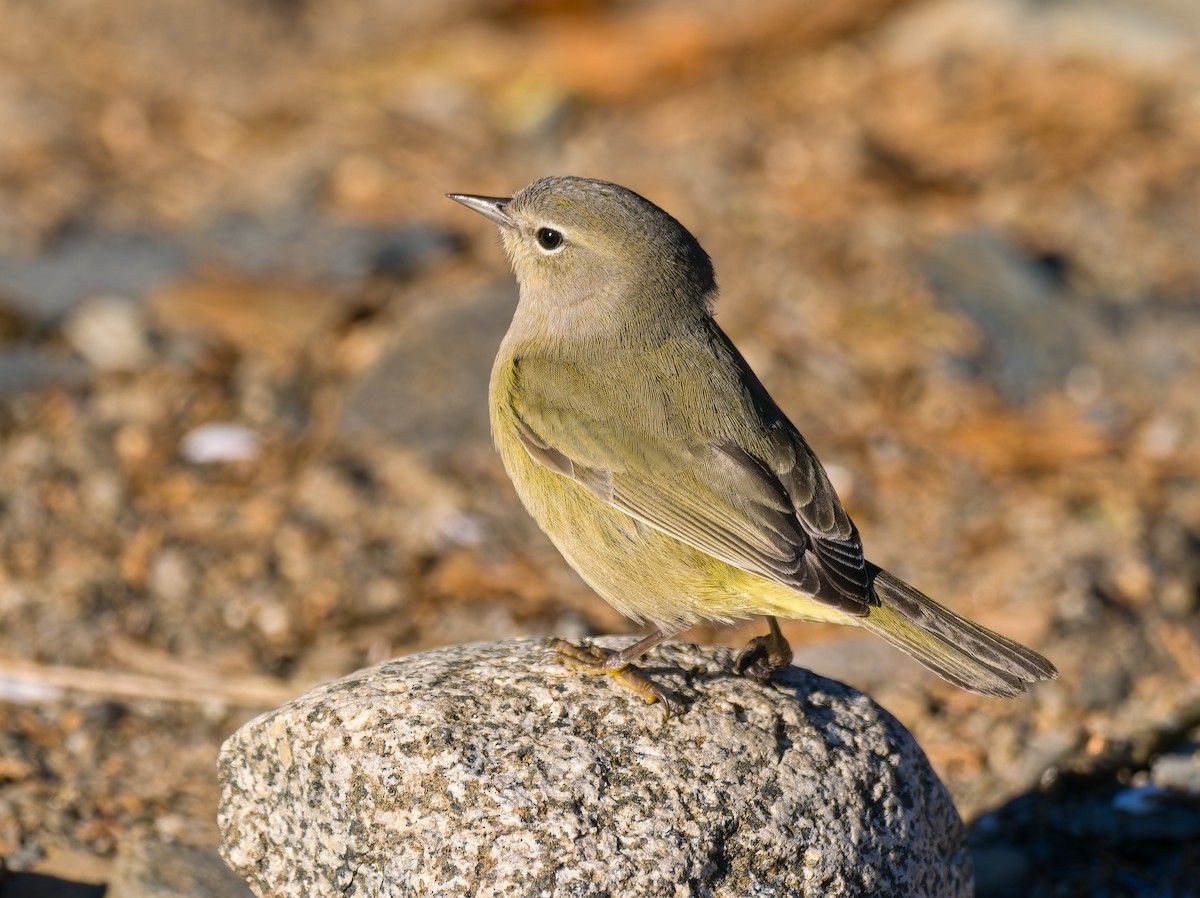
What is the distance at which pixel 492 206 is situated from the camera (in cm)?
540

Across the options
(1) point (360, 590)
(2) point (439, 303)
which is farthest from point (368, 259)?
(1) point (360, 590)

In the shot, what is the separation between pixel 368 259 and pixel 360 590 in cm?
263

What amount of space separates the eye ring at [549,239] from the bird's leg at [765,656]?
5.17ft

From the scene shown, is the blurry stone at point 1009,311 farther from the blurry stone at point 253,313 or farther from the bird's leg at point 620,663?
the bird's leg at point 620,663

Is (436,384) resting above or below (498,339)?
below

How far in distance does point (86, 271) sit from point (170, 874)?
4.56 metres

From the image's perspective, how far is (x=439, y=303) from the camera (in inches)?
317

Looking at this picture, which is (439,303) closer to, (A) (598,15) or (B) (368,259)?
(B) (368,259)

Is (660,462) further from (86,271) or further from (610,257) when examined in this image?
(86,271)

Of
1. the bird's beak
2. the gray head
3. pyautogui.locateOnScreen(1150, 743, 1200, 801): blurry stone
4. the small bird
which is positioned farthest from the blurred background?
the bird's beak

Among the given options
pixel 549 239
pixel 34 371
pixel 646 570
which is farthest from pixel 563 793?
pixel 34 371

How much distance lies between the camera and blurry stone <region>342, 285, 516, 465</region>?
722 centimetres

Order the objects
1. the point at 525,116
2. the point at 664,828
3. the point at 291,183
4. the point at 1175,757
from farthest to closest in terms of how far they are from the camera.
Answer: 1. the point at 525,116
2. the point at 291,183
3. the point at 1175,757
4. the point at 664,828

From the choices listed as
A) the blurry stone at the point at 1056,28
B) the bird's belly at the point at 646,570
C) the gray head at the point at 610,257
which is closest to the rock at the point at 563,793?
the bird's belly at the point at 646,570
